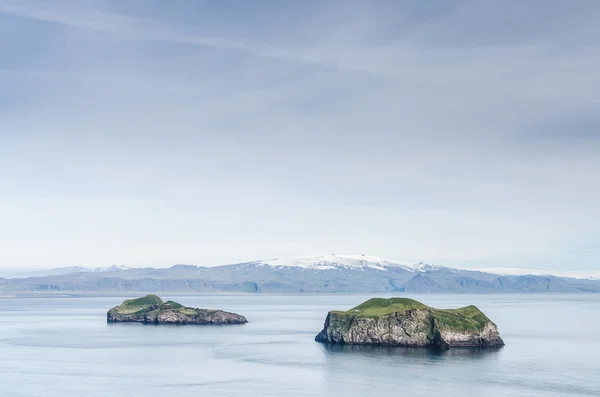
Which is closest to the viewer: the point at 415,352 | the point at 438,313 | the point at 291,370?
the point at 291,370

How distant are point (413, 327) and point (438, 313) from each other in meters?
6.25

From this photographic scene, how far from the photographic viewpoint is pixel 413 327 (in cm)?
16850

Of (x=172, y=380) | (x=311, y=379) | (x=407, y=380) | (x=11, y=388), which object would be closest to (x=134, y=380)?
(x=172, y=380)

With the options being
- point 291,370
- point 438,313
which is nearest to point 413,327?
point 438,313

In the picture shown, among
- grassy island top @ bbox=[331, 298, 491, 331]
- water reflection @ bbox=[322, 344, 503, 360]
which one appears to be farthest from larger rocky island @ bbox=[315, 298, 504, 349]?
water reflection @ bbox=[322, 344, 503, 360]

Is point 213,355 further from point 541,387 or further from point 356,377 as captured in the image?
point 541,387

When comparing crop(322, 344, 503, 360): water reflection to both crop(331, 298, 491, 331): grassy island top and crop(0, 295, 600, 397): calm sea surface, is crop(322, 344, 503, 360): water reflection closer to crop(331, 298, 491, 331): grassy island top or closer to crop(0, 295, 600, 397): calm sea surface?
crop(0, 295, 600, 397): calm sea surface

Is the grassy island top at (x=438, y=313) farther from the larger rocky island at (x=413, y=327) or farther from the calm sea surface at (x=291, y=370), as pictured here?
the calm sea surface at (x=291, y=370)

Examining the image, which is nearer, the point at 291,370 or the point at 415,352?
the point at 291,370

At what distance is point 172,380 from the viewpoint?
427ft

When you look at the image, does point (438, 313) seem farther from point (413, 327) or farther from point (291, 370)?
point (291, 370)

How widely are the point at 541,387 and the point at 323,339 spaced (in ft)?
251

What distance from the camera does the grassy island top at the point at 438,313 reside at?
16823 centimetres

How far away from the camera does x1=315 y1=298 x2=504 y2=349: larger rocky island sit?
167125mm
